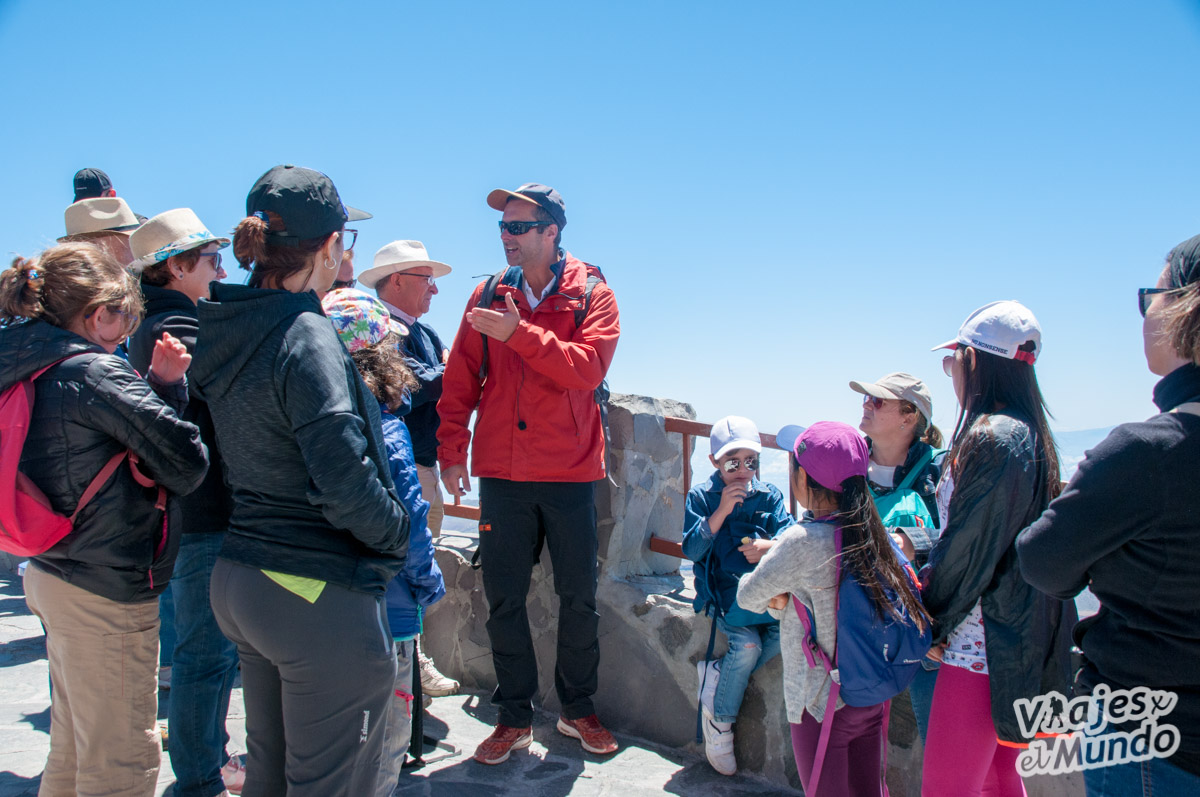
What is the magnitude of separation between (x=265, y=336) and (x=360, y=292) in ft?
3.11

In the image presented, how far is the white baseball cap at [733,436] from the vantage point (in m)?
3.33

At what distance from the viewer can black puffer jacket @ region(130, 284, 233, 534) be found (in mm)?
2668

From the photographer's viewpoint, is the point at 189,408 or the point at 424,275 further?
the point at 424,275

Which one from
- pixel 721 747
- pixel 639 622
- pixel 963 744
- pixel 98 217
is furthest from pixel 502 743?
pixel 98 217

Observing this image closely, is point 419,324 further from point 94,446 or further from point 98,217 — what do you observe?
point 94,446

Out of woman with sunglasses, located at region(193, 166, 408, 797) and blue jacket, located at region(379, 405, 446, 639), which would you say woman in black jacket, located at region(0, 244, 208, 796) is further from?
blue jacket, located at region(379, 405, 446, 639)

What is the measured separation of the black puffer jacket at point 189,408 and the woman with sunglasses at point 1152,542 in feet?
7.88

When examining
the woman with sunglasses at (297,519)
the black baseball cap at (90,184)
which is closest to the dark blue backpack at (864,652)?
the woman with sunglasses at (297,519)

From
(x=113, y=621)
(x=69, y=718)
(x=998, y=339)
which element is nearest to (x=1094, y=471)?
(x=998, y=339)

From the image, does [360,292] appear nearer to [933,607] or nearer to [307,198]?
[307,198]

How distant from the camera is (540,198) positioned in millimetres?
3586

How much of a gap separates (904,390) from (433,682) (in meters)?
2.63

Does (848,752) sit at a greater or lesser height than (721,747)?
greater

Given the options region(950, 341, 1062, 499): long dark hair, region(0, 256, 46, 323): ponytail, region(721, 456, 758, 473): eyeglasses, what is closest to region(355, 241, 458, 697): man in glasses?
region(721, 456, 758, 473): eyeglasses
